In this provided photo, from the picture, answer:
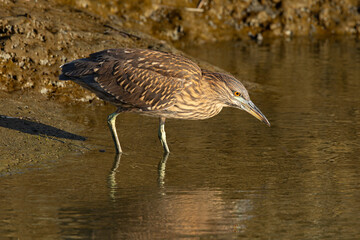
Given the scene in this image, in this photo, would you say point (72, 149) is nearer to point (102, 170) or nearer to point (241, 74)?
point (102, 170)

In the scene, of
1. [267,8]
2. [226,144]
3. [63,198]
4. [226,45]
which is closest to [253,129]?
[226,144]

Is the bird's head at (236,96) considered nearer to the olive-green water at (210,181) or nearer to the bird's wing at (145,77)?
the bird's wing at (145,77)

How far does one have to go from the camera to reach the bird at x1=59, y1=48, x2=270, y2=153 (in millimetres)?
8508

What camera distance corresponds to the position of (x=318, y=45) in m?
17.6

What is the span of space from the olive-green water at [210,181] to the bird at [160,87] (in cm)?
52

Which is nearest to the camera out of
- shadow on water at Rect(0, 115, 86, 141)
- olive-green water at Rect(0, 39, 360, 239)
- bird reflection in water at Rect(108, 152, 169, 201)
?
olive-green water at Rect(0, 39, 360, 239)

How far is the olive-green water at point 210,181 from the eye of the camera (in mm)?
5828

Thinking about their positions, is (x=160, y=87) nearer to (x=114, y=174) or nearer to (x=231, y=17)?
(x=114, y=174)

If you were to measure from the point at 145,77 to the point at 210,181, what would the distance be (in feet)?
6.39

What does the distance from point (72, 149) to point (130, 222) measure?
2825mm

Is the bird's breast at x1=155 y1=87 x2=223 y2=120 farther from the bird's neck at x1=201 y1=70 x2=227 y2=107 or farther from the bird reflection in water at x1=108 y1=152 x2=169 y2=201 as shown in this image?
the bird reflection in water at x1=108 y1=152 x2=169 y2=201

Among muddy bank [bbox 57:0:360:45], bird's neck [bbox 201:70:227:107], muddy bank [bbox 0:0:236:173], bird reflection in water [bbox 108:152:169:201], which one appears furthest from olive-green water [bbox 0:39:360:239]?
muddy bank [bbox 57:0:360:45]

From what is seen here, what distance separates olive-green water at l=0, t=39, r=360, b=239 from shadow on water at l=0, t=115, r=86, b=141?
0.33 meters

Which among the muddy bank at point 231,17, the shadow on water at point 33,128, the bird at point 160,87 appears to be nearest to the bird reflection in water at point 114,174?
the bird at point 160,87
